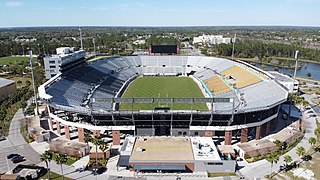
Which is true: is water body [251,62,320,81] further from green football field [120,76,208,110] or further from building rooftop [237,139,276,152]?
building rooftop [237,139,276,152]

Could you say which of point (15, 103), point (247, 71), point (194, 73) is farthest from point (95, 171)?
point (194, 73)

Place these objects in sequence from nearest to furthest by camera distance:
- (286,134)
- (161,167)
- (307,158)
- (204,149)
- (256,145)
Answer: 1. (161,167)
2. (204,149)
3. (307,158)
4. (256,145)
5. (286,134)

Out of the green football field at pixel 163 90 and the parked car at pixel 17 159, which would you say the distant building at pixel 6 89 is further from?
the parked car at pixel 17 159

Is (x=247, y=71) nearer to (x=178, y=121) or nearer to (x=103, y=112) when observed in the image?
(x=178, y=121)

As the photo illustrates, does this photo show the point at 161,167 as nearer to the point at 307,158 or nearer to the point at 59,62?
the point at 307,158

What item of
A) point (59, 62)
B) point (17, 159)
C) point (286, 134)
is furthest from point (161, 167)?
point (59, 62)
